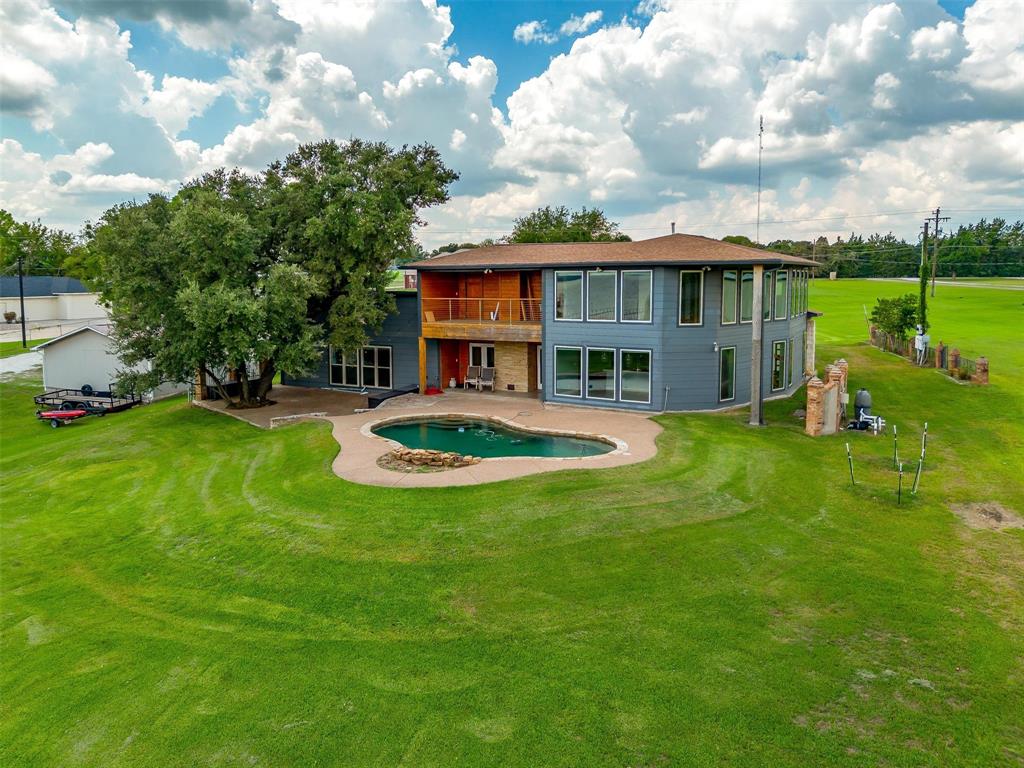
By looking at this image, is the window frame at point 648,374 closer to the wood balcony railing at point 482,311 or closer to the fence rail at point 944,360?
the wood balcony railing at point 482,311

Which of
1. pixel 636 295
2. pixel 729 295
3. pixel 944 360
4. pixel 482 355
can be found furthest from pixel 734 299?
pixel 944 360

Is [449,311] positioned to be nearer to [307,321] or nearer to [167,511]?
[307,321]

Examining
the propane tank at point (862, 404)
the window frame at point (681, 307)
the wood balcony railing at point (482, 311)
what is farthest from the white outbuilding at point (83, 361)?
the propane tank at point (862, 404)

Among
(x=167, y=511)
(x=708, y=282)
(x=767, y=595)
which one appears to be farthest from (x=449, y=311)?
(x=767, y=595)

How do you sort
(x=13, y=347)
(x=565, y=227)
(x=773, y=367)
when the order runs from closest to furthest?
(x=773, y=367)
(x=13, y=347)
(x=565, y=227)

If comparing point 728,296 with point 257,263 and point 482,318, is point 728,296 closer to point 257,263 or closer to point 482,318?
point 482,318

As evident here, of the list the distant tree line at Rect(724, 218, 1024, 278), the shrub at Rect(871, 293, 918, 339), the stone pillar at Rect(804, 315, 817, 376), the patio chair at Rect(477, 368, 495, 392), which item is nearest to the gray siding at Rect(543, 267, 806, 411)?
the patio chair at Rect(477, 368, 495, 392)
